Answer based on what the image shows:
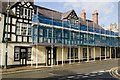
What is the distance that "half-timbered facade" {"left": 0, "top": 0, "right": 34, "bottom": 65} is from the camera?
74.8ft

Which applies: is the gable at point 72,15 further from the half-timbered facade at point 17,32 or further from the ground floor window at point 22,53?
the ground floor window at point 22,53

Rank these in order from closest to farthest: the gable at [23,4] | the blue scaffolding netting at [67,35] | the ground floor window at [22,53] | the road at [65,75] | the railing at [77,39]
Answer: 1. the road at [65,75]
2. the ground floor window at [22,53]
3. the gable at [23,4]
4. the blue scaffolding netting at [67,35]
5. the railing at [77,39]

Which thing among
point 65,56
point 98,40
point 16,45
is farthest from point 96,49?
point 16,45

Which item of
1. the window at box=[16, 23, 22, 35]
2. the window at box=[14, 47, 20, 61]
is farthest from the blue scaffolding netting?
the window at box=[14, 47, 20, 61]

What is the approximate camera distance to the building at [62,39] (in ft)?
83.5

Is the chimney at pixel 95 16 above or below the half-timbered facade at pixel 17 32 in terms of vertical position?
above

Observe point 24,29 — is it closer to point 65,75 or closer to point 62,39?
point 62,39

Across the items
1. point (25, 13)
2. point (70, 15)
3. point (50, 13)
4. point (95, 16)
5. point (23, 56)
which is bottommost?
point (23, 56)

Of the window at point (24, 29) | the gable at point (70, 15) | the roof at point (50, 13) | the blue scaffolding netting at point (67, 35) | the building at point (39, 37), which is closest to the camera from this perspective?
the building at point (39, 37)

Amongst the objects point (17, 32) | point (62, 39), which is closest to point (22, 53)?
point (17, 32)

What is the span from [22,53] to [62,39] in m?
6.70

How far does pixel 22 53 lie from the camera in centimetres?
2438

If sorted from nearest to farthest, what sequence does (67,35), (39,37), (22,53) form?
1. (22,53)
2. (39,37)
3. (67,35)

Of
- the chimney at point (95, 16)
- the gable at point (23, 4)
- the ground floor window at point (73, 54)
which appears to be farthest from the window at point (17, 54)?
the chimney at point (95, 16)
